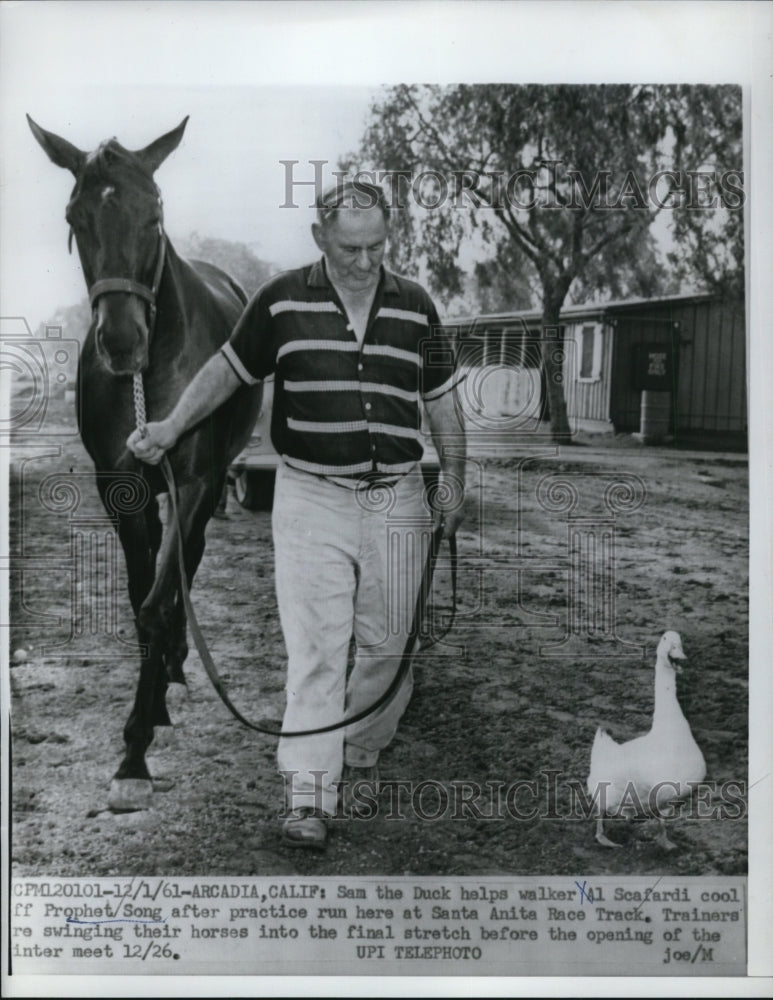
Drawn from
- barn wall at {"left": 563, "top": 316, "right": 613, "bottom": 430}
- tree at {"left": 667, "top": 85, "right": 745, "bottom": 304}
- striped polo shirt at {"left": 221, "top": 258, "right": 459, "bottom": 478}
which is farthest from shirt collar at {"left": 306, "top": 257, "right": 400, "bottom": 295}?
tree at {"left": 667, "top": 85, "right": 745, "bottom": 304}

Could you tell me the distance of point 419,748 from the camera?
3062mm

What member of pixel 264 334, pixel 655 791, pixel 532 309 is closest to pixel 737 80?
pixel 532 309

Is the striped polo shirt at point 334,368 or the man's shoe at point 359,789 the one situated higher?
the striped polo shirt at point 334,368

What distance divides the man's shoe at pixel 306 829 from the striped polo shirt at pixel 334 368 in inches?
42.6

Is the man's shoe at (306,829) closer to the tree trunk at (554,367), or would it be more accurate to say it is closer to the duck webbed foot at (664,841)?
the duck webbed foot at (664,841)

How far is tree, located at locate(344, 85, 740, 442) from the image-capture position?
9.91 feet

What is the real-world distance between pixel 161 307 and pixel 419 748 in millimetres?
1644

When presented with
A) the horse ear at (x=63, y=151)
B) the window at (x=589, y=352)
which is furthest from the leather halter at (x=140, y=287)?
the window at (x=589, y=352)

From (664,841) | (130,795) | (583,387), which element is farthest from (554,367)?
(130,795)

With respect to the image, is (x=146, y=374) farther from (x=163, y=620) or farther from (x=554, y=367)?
(x=554, y=367)

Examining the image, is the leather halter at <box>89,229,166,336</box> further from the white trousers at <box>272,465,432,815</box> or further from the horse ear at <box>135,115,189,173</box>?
the white trousers at <box>272,465,432,815</box>

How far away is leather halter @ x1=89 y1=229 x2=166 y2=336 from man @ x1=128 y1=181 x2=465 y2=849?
0.89 feet

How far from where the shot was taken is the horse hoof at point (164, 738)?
303cm

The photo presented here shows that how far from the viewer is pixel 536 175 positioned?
3053 millimetres
